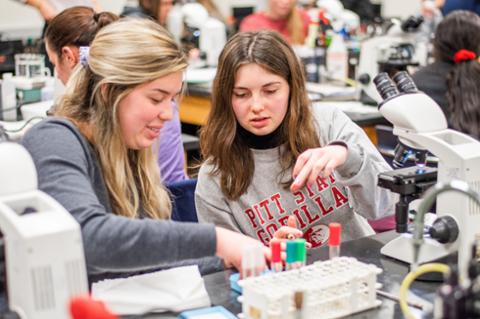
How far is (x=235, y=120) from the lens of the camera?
2164 millimetres

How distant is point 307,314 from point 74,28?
1567 millimetres

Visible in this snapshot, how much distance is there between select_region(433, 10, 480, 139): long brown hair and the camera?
3260 millimetres

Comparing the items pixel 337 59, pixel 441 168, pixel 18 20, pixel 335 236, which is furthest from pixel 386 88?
pixel 18 20

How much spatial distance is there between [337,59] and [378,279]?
2.74 metres

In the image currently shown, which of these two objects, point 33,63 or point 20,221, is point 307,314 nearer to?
point 20,221

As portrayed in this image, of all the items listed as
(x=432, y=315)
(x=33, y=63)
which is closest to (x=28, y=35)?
(x=33, y=63)

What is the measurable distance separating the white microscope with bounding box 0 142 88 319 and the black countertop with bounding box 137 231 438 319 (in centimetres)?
31

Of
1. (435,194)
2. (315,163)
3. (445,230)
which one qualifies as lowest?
(445,230)

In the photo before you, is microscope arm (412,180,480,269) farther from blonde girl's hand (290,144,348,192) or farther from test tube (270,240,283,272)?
blonde girl's hand (290,144,348,192)

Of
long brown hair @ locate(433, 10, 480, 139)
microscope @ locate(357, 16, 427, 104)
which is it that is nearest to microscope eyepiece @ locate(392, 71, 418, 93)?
long brown hair @ locate(433, 10, 480, 139)

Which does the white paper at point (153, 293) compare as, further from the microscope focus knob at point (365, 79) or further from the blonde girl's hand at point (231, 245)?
the microscope focus knob at point (365, 79)

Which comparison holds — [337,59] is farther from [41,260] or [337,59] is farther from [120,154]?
[41,260]

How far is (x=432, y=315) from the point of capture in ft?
4.26

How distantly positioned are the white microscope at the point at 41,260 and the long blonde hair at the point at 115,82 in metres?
0.48
